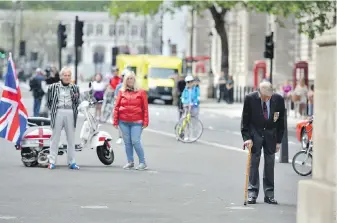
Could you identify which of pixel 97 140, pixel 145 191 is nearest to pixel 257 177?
pixel 145 191

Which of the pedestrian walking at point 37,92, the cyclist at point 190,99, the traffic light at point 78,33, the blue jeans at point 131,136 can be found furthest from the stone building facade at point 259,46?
the blue jeans at point 131,136

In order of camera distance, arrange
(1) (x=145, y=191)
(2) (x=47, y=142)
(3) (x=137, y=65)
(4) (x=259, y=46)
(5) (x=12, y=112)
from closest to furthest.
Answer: (1) (x=145, y=191)
(2) (x=47, y=142)
(5) (x=12, y=112)
(3) (x=137, y=65)
(4) (x=259, y=46)

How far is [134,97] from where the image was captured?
19734 mm

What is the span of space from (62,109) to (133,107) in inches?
45.5

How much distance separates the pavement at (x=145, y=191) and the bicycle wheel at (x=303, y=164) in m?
0.15

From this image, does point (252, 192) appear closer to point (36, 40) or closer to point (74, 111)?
point (74, 111)

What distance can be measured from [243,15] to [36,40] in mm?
93249

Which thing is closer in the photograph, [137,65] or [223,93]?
[137,65]

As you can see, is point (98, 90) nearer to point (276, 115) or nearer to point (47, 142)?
point (47, 142)

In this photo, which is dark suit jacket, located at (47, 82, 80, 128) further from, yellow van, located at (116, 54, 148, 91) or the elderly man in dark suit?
yellow van, located at (116, 54, 148, 91)

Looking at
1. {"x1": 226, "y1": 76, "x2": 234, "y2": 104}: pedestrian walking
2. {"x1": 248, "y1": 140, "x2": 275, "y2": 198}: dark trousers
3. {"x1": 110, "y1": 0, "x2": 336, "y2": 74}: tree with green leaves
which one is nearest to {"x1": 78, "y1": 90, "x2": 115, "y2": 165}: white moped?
{"x1": 248, "y1": 140, "x2": 275, "y2": 198}: dark trousers

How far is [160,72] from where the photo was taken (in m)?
57.3

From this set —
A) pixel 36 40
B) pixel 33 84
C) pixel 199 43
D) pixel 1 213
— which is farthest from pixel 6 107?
pixel 36 40

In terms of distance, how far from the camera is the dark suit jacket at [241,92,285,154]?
1503 cm
